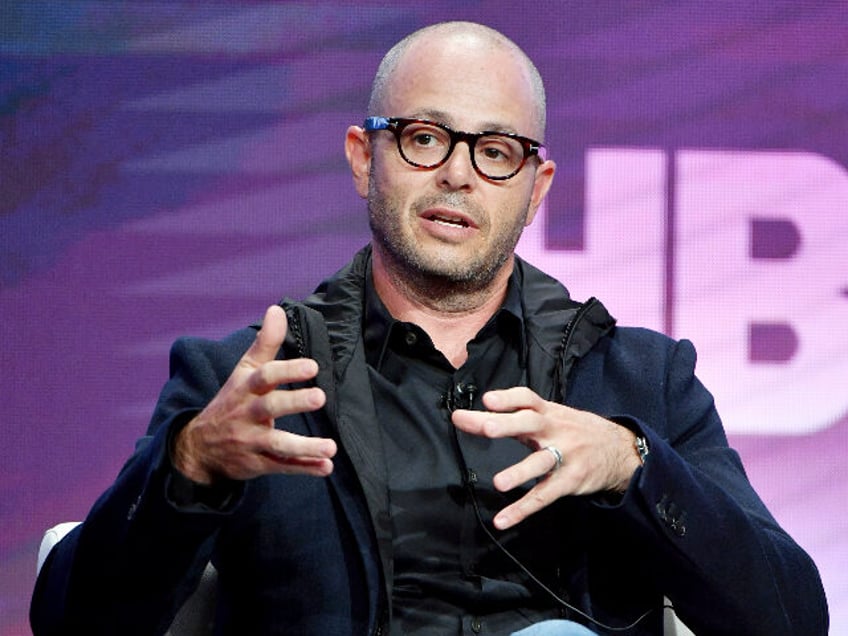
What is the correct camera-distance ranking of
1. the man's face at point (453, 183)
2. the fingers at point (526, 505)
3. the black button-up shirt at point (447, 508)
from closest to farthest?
the fingers at point (526, 505), the black button-up shirt at point (447, 508), the man's face at point (453, 183)

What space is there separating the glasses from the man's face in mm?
13

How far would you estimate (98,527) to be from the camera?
1.95 meters

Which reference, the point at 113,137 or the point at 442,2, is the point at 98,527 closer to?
the point at 113,137

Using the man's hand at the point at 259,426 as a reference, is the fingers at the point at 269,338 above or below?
above

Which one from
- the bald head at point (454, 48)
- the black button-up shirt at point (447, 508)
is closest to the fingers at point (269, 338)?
the black button-up shirt at point (447, 508)

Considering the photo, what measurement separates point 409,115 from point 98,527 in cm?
85

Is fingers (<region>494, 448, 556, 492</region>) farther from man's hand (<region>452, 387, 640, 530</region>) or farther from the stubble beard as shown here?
the stubble beard

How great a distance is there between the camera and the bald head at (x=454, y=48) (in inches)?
95.2

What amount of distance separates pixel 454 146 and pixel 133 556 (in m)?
0.84

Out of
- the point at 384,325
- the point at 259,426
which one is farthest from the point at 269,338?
the point at 384,325

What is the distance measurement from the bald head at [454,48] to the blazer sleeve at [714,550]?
672mm

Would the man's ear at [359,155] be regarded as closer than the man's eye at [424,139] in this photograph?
No

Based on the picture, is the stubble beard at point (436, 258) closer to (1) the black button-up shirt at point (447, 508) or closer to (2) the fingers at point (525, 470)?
(1) the black button-up shirt at point (447, 508)

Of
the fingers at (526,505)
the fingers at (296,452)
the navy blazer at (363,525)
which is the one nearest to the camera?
the fingers at (296,452)
